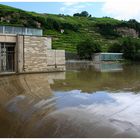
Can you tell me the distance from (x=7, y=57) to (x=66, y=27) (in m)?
75.0

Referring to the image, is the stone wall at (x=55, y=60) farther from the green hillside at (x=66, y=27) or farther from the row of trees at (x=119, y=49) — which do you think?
the green hillside at (x=66, y=27)

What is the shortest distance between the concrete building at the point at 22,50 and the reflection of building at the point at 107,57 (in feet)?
121

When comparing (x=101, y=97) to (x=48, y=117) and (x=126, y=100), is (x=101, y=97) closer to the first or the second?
(x=126, y=100)

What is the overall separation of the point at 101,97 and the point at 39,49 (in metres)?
15.2

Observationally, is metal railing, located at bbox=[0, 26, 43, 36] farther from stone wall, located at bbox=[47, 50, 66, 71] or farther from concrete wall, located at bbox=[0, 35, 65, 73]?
stone wall, located at bbox=[47, 50, 66, 71]

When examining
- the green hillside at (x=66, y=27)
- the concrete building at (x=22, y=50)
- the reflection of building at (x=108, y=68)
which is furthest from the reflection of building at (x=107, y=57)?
the concrete building at (x=22, y=50)

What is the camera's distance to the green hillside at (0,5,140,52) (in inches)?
3290

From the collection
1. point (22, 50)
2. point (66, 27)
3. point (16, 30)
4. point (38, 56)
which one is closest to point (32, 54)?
point (38, 56)

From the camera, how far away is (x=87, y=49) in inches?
2689

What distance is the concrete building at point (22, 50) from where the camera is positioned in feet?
93.9

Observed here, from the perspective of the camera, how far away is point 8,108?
1441 cm

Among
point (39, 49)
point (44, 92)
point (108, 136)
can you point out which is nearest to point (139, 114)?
point (108, 136)

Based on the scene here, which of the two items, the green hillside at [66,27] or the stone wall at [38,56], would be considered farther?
the green hillside at [66,27]

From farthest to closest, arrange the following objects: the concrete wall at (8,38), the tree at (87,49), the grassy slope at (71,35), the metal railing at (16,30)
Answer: the grassy slope at (71,35)
the tree at (87,49)
the metal railing at (16,30)
the concrete wall at (8,38)
